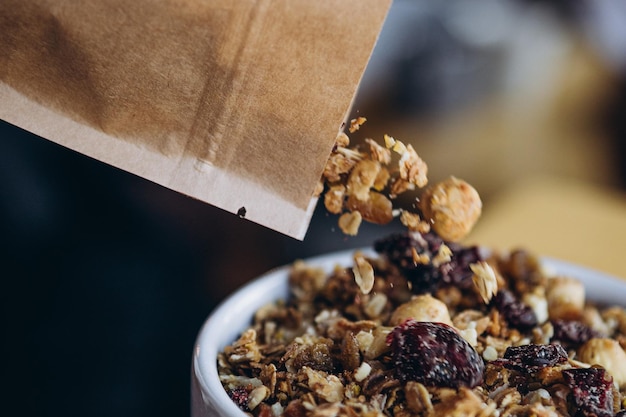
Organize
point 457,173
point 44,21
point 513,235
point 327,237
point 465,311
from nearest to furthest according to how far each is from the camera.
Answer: point 44,21 → point 465,311 → point 513,235 → point 327,237 → point 457,173

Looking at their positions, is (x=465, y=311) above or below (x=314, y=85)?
below

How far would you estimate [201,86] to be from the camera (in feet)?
1.61

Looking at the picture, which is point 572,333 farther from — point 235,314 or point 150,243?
point 150,243

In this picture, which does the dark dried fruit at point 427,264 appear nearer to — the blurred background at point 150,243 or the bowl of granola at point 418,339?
the bowl of granola at point 418,339

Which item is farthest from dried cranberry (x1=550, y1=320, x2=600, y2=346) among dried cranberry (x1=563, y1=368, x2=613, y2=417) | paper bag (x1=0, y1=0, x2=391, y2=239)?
paper bag (x1=0, y1=0, x2=391, y2=239)

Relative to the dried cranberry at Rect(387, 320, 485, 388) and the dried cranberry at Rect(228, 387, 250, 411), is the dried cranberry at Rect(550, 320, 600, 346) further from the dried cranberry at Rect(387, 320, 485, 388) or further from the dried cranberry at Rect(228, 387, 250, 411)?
the dried cranberry at Rect(228, 387, 250, 411)

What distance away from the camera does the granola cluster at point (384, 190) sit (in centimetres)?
53

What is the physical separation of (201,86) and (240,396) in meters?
0.26

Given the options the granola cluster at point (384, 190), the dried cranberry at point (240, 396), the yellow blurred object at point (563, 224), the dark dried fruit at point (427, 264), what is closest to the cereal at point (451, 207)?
the granola cluster at point (384, 190)

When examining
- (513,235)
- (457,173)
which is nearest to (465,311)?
(513,235)

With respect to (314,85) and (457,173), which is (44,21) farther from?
(457,173)

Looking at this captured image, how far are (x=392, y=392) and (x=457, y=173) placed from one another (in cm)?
148

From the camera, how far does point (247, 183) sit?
50 centimetres

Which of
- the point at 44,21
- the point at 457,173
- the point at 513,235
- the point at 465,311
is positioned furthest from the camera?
the point at 457,173
